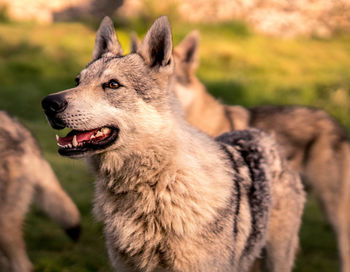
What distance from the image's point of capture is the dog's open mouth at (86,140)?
8.68 ft

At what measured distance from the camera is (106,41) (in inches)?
134

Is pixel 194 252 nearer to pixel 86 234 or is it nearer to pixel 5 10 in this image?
pixel 86 234

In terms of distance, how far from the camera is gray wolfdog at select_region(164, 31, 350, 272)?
5348mm

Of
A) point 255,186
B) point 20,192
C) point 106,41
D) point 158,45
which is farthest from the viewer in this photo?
point 20,192

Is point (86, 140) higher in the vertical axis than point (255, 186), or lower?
higher

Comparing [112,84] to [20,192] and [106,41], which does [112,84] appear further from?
[20,192]

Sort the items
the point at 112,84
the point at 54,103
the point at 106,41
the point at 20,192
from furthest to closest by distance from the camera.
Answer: the point at 20,192 → the point at 106,41 → the point at 112,84 → the point at 54,103

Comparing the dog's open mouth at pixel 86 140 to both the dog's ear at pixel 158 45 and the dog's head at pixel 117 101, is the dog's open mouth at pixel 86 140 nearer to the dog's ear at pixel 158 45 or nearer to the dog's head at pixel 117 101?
the dog's head at pixel 117 101

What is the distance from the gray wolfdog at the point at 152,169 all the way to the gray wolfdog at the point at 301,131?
2229mm

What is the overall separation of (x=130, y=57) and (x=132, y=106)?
1.27 ft

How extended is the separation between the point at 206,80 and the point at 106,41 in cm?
888

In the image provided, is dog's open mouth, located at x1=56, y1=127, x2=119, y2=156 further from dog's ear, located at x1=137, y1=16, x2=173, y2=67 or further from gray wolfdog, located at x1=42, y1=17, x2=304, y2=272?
dog's ear, located at x1=137, y1=16, x2=173, y2=67

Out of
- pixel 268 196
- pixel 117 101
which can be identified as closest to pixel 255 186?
pixel 268 196

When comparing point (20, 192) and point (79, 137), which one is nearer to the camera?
point (79, 137)
